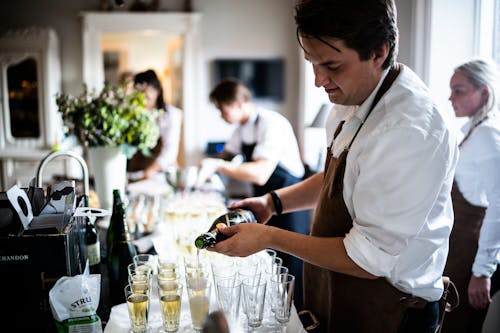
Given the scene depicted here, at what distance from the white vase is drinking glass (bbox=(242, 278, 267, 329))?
51.5 inches

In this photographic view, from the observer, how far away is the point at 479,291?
2.00m

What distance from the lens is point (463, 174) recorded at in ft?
6.63

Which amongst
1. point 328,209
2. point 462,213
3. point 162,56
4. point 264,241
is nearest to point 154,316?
point 264,241

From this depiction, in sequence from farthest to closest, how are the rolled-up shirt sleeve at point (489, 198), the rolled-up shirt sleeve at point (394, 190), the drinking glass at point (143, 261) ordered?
1. the rolled-up shirt sleeve at point (489, 198)
2. the drinking glass at point (143, 261)
3. the rolled-up shirt sleeve at point (394, 190)

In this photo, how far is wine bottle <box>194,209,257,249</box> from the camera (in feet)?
4.15

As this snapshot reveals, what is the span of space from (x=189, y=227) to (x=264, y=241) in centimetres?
70

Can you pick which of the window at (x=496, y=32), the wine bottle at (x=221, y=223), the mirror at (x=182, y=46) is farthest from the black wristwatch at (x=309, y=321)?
the mirror at (x=182, y=46)

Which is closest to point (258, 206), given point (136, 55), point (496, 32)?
point (496, 32)

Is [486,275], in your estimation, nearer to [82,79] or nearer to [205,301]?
[205,301]

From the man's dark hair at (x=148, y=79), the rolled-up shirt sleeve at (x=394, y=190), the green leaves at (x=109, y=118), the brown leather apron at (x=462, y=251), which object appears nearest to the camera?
the rolled-up shirt sleeve at (x=394, y=190)

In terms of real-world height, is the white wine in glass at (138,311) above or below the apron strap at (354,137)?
below

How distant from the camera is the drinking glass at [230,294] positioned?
3.90 feet

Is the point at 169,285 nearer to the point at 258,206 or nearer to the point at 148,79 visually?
the point at 258,206

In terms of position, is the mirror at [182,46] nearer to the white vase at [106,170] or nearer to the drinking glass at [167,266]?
the white vase at [106,170]
